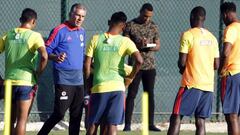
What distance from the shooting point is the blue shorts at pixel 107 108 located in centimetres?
1112

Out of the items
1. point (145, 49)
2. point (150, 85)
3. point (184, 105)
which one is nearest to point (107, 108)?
point (184, 105)

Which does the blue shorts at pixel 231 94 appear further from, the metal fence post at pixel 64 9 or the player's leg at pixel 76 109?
the metal fence post at pixel 64 9

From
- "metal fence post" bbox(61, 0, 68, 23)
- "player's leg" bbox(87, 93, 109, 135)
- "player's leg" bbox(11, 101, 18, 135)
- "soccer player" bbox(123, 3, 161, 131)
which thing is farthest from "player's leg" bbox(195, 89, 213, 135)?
"metal fence post" bbox(61, 0, 68, 23)

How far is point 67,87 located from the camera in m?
12.4

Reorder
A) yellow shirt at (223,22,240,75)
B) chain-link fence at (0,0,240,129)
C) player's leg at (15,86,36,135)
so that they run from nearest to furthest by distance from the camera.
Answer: player's leg at (15,86,36,135) → yellow shirt at (223,22,240,75) → chain-link fence at (0,0,240,129)

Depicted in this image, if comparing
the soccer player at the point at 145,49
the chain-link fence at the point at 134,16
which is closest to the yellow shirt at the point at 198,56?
the soccer player at the point at 145,49

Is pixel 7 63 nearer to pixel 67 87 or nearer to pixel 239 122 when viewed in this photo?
pixel 67 87

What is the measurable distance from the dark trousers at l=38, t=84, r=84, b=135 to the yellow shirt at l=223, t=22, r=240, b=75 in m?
2.16

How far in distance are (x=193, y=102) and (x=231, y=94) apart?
724 mm

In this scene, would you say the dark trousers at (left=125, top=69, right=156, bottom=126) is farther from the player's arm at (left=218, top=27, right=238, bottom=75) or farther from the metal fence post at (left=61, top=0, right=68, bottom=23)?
the player's arm at (left=218, top=27, right=238, bottom=75)

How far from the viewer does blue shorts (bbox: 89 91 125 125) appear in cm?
1112

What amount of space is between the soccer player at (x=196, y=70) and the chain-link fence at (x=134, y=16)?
4.95m

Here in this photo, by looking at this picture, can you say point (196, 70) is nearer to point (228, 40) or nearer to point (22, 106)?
point (228, 40)

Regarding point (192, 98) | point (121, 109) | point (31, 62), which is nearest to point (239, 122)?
point (192, 98)
